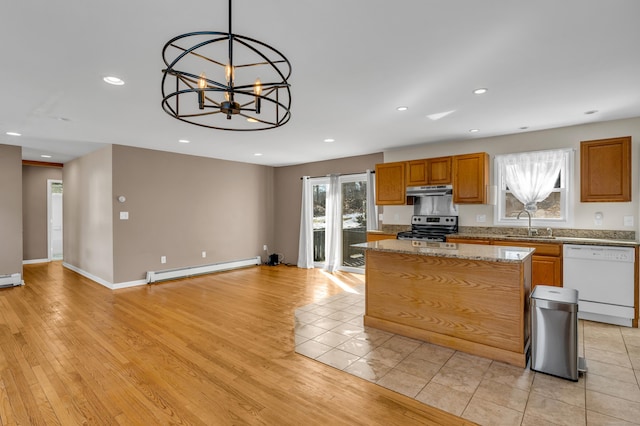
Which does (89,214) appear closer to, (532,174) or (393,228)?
(393,228)

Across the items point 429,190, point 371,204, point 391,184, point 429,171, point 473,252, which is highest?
point 429,171

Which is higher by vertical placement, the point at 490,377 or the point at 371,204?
the point at 371,204

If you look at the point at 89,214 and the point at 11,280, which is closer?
the point at 11,280

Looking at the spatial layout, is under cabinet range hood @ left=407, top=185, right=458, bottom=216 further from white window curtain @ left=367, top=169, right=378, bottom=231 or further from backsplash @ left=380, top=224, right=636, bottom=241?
white window curtain @ left=367, top=169, right=378, bottom=231

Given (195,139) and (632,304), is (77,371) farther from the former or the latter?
(632,304)

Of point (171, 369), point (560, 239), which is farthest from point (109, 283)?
point (560, 239)

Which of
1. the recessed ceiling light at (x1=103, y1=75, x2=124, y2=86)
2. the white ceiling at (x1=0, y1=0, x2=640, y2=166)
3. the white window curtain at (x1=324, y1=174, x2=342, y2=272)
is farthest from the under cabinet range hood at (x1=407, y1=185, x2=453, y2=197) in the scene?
the recessed ceiling light at (x1=103, y1=75, x2=124, y2=86)

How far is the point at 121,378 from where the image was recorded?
2461 millimetres

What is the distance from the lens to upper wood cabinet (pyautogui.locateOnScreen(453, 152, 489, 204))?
183 inches

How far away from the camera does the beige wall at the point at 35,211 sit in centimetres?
752

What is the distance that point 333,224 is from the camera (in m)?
6.74

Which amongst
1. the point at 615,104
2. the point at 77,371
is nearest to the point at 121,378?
the point at 77,371

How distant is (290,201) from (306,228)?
2.95 ft

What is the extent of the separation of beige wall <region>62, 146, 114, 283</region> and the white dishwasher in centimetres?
669
